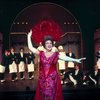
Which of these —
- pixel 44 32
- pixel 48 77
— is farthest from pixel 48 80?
pixel 44 32

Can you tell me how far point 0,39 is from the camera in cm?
908

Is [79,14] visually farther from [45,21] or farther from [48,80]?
[48,80]

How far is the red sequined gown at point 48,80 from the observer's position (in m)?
5.70

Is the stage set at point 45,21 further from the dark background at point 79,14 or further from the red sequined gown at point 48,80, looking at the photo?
the red sequined gown at point 48,80

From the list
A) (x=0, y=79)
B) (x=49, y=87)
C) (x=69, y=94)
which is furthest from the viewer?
(x=0, y=79)

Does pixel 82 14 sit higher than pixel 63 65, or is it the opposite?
pixel 82 14

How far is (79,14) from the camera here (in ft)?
29.8

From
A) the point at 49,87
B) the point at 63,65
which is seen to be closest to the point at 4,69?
the point at 63,65

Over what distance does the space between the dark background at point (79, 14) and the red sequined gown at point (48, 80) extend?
10.9ft

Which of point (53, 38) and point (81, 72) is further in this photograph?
point (81, 72)

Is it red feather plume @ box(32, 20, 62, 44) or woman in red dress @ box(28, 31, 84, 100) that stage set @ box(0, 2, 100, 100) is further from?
woman in red dress @ box(28, 31, 84, 100)

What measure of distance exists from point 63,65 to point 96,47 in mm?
1057

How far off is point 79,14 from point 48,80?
3749 millimetres

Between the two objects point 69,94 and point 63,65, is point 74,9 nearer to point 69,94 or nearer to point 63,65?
point 63,65
